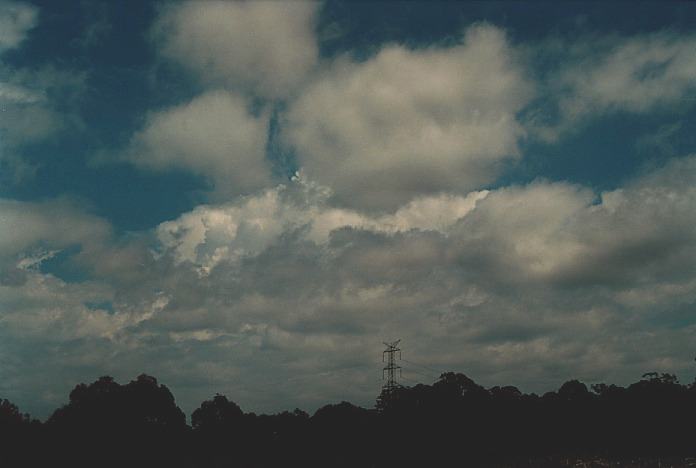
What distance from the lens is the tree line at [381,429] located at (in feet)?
379

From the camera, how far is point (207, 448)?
13938cm

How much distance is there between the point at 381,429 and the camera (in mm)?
140250

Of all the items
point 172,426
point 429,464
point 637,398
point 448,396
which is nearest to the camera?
point 429,464

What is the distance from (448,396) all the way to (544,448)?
33.9 meters

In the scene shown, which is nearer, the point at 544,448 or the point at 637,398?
the point at 544,448

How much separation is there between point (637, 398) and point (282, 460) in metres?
66.9

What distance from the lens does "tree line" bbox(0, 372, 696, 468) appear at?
11550cm

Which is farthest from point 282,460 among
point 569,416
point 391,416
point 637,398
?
point 637,398

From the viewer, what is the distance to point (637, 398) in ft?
448

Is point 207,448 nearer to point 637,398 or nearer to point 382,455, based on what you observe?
point 382,455

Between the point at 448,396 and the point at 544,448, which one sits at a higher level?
the point at 448,396

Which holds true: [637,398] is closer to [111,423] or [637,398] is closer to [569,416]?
[569,416]

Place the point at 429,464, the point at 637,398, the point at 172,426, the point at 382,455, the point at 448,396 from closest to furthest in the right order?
the point at 429,464
the point at 382,455
the point at 637,398
the point at 172,426
the point at 448,396

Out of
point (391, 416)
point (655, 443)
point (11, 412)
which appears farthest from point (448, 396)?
point (11, 412)
